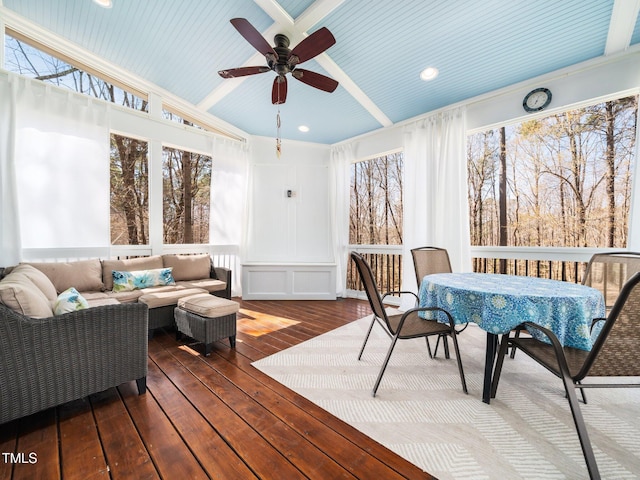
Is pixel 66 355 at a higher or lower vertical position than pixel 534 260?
lower

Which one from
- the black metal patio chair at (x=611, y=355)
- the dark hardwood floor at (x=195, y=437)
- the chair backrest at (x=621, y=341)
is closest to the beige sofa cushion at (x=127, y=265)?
the dark hardwood floor at (x=195, y=437)

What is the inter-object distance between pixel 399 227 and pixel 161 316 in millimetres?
3882

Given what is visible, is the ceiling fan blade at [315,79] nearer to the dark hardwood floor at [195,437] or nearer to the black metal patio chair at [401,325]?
the black metal patio chair at [401,325]

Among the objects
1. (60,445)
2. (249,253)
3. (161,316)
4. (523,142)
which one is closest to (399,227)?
(523,142)

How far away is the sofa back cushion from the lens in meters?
2.71

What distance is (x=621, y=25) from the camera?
87.4 inches

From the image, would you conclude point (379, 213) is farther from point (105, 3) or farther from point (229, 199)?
point (105, 3)

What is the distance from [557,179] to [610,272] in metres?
1.77

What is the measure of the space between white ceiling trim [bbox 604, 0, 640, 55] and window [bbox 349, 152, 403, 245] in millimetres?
2522

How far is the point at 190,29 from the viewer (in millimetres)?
2604

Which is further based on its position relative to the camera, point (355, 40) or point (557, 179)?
point (557, 179)

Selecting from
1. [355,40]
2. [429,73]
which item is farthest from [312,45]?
[429,73]

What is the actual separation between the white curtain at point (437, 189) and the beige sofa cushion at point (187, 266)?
9.93ft

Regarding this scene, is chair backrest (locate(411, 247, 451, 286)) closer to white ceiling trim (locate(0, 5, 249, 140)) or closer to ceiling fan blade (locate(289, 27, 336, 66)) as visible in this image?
ceiling fan blade (locate(289, 27, 336, 66))
